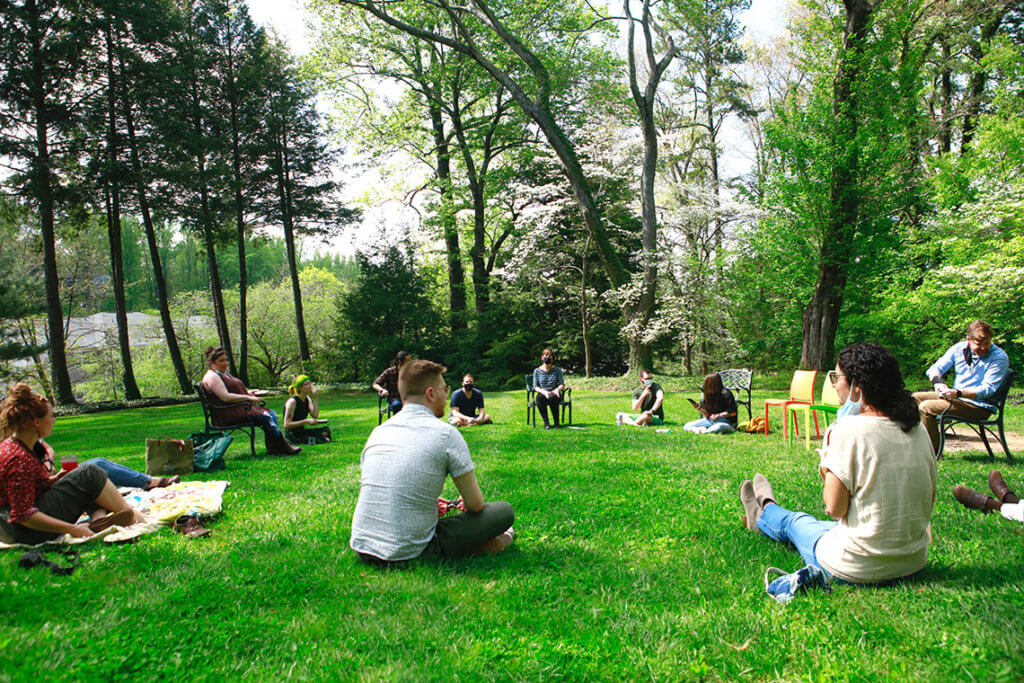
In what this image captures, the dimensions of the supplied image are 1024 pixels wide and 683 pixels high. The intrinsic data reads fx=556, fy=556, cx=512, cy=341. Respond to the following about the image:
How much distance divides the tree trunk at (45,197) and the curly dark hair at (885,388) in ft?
76.3

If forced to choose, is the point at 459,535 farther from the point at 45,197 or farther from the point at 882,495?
the point at 45,197

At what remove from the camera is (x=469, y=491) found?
10.8 feet

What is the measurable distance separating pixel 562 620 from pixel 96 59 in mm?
24854

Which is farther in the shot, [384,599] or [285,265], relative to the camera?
[285,265]

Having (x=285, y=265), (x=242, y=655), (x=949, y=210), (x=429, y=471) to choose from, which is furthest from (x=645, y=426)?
(x=285, y=265)

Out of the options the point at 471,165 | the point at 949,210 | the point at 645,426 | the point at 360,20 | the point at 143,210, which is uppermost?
the point at 360,20

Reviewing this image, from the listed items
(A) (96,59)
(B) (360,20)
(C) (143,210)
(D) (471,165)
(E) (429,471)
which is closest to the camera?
(E) (429,471)

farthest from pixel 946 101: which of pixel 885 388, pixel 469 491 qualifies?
pixel 469 491

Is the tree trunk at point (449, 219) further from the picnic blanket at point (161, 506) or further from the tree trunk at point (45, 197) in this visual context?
the picnic blanket at point (161, 506)

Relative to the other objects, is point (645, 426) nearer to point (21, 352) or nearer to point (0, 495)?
point (0, 495)

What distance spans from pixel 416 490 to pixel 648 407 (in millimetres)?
8028

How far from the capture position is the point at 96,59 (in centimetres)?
1931

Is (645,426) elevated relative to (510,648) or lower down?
lower down

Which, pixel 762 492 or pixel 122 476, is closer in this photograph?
pixel 762 492
